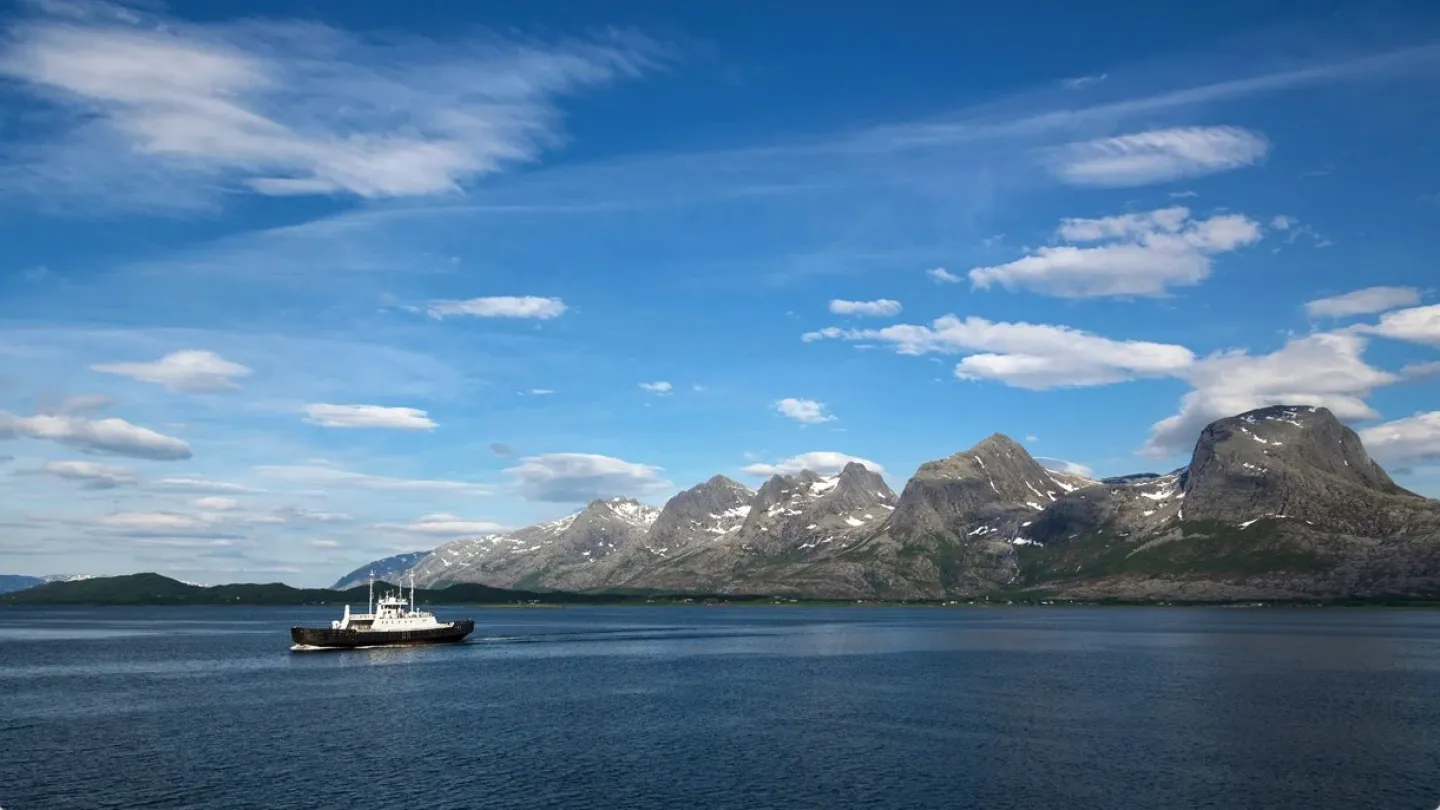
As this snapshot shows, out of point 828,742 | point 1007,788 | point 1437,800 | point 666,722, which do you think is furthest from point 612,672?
point 1437,800

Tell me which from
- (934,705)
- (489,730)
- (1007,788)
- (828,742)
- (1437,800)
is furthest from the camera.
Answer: (934,705)

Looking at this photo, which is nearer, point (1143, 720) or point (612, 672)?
point (1143, 720)

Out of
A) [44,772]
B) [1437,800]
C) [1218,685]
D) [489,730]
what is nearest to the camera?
[1437,800]

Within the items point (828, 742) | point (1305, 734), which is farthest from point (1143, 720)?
point (828, 742)

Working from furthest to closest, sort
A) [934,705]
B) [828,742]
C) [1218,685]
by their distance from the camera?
[1218,685] → [934,705] → [828,742]

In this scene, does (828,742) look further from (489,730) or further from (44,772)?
(44,772)

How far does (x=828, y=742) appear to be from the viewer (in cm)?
10094

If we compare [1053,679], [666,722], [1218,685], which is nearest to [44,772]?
[666,722]

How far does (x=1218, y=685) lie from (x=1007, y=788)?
277 feet

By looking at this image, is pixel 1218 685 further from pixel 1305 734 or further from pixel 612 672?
pixel 612 672

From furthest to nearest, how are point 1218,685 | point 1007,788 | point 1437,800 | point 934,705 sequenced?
point 1218,685, point 934,705, point 1007,788, point 1437,800

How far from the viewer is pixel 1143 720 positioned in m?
113

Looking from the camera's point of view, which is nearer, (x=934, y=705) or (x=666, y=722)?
(x=666, y=722)

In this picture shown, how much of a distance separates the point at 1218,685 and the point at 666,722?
84.7 m
